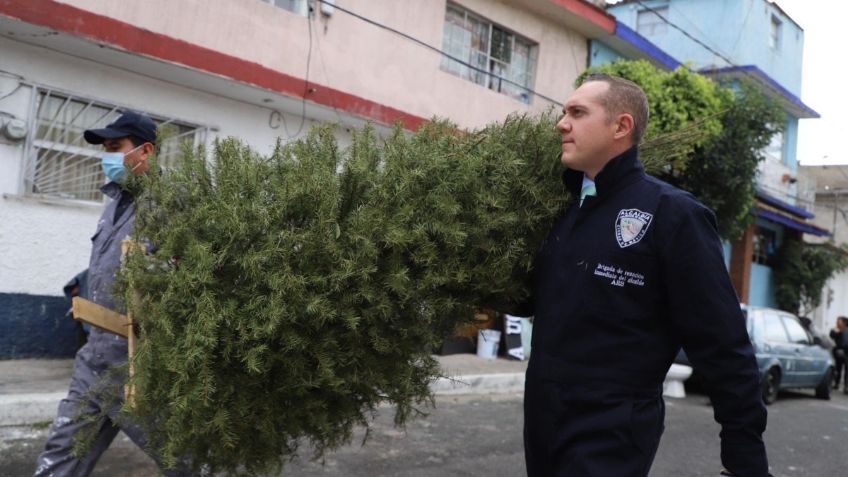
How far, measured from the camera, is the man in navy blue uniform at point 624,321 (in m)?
1.85

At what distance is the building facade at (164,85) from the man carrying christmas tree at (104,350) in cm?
178

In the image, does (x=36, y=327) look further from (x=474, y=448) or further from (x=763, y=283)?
(x=763, y=283)

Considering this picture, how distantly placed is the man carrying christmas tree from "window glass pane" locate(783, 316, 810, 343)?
1034 centimetres

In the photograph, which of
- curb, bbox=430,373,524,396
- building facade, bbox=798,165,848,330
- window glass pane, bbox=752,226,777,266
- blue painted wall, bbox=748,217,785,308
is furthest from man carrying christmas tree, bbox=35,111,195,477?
building facade, bbox=798,165,848,330

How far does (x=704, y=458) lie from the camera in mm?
5816

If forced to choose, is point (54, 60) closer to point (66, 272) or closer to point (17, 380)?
point (66, 272)

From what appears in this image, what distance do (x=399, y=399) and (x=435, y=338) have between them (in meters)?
0.26

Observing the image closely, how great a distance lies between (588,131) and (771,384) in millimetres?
9361

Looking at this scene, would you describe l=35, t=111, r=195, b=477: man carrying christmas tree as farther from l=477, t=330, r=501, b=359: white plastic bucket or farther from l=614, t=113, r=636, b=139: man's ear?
l=477, t=330, r=501, b=359: white plastic bucket

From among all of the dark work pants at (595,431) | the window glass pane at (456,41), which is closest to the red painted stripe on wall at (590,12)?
the window glass pane at (456,41)

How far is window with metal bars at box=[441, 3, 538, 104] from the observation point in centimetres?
1060

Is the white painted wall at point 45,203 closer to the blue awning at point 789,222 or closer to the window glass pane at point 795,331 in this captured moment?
the window glass pane at point 795,331

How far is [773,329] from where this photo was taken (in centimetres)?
1030

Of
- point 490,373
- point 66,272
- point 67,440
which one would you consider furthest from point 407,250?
point 490,373
